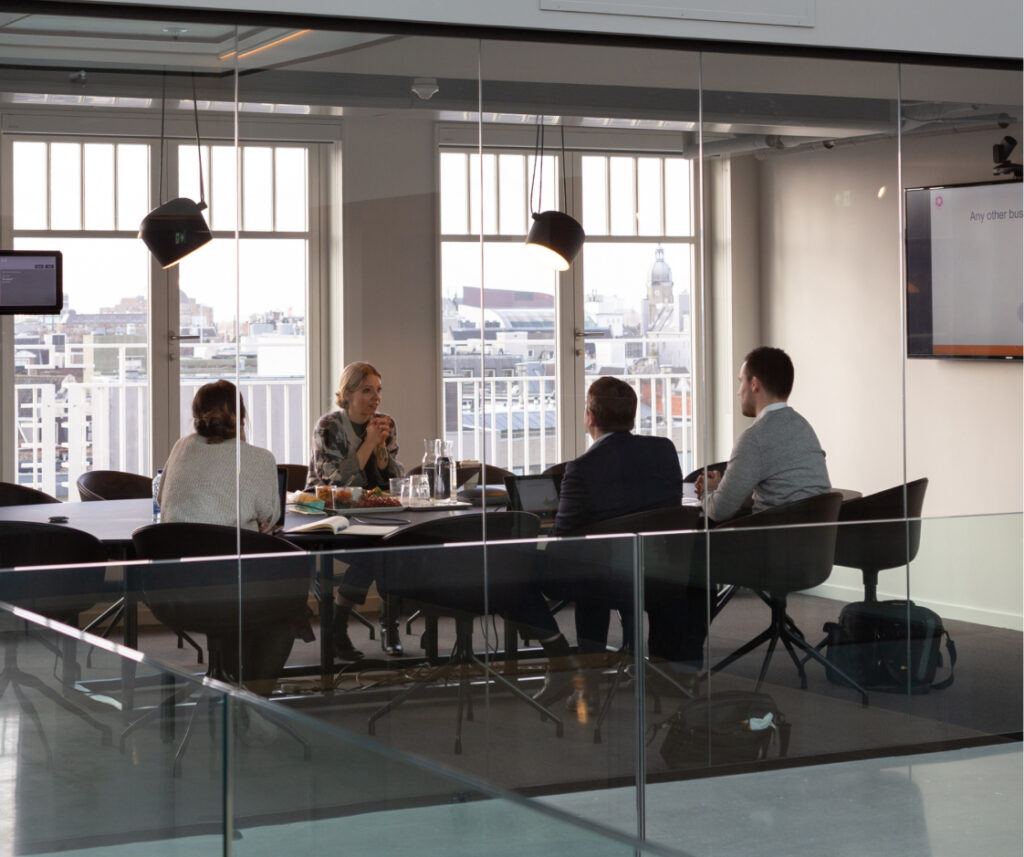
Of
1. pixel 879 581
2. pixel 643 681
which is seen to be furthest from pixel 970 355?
pixel 643 681

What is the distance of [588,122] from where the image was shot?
204 inches

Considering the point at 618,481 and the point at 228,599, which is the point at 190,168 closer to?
the point at 228,599

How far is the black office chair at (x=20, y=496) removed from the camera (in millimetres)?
4551

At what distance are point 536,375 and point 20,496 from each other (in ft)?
5.80

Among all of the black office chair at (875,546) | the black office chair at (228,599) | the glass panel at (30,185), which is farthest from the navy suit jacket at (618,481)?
the glass panel at (30,185)

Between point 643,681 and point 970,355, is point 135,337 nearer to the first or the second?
point 643,681

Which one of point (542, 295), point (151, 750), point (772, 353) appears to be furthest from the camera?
point (772, 353)

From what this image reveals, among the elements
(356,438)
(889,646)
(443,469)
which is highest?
(356,438)

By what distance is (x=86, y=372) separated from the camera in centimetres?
470

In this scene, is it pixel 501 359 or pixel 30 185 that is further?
pixel 501 359

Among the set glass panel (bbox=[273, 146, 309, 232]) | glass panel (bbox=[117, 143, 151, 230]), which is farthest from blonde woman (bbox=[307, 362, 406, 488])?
glass panel (bbox=[117, 143, 151, 230])

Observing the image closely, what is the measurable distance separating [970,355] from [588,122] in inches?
73.0

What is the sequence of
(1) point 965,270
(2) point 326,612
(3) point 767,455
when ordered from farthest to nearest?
(1) point 965,270 → (3) point 767,455 → (2) point 326,612

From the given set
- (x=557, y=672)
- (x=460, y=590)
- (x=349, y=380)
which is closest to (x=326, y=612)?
(x=460, y=590)
